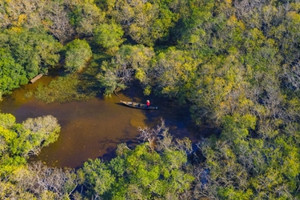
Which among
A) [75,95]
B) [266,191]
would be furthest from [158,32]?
[266,191]

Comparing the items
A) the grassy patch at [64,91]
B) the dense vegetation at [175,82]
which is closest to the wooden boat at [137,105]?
the dense vegetation at [175,82]

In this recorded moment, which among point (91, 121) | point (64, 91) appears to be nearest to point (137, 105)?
point (91, 121)

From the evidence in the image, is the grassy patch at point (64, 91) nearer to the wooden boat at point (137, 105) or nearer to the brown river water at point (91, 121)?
the brown river water at point (91, 121)

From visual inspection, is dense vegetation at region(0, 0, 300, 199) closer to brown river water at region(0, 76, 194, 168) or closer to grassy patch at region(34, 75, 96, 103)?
grassy patch at region(34, 75, 96, 103)

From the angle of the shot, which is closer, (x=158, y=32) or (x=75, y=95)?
(x=75, y=95)

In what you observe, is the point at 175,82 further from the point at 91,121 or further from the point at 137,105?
the point at 91,121

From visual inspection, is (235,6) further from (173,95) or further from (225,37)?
(173,95)

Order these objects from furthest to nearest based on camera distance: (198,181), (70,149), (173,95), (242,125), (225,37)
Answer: (225,37) < (173,95) < (70,149) < (242,125) < (198,181)

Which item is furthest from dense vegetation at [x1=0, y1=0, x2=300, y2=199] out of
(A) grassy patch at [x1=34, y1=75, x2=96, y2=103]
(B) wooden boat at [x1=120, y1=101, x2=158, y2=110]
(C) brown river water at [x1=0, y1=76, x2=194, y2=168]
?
(B) wooden boat at [x1=120, y1=101, x2=158, y2=110]
